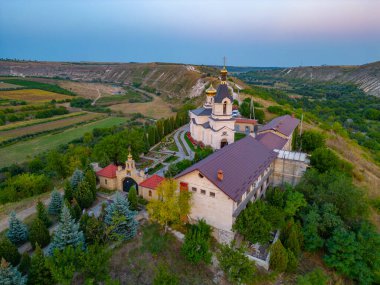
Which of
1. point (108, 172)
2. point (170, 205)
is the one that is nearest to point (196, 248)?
point (170, 205)

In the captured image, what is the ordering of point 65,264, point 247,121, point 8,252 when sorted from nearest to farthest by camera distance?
point 65,264 → point 8,252 → point 247,121

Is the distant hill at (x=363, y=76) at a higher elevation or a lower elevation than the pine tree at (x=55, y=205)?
higher

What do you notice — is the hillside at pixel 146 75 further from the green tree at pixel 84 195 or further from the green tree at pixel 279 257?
the green tree at pixel 279 257

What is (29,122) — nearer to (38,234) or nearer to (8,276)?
(38,234)

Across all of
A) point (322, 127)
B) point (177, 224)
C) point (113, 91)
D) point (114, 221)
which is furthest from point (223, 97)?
point (113, 91)

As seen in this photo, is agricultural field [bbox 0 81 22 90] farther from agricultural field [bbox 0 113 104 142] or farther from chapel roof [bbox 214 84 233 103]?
chapel roof [bbox 214 84 233 103]

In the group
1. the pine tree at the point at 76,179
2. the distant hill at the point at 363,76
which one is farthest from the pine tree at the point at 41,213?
the distant hill at the point at 363,76

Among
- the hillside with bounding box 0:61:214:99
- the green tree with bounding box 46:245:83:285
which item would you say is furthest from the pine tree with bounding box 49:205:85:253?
the hillside with bounding box 0:61:214:99
